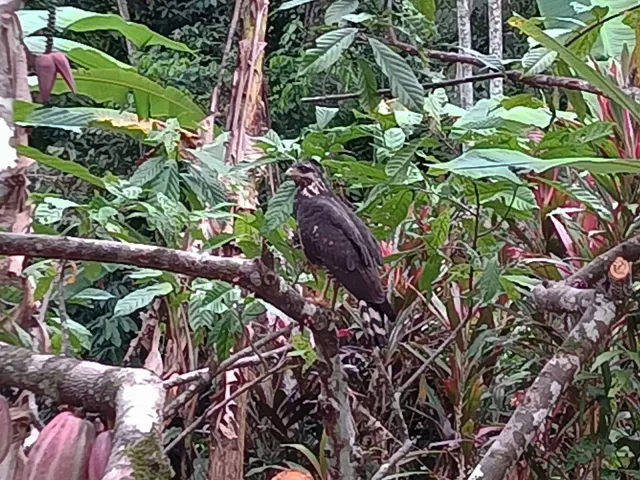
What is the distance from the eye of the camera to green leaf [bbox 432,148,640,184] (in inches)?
40.2

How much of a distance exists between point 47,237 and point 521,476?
52.2 inches

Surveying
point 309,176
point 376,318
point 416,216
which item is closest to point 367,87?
point 309,176

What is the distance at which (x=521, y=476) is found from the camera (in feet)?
5.93

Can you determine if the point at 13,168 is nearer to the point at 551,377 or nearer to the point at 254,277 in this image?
the point at 254,277

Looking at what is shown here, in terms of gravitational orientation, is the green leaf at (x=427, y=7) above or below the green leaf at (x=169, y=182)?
above

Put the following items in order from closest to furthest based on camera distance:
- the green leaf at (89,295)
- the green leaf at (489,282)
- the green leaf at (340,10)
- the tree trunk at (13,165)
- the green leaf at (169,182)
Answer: the tree trunk at (13,165) → the green leaf at (340,10) → the green leaf at (489,282) → the green leaf at (169,182) → the green leaf at (89,295)

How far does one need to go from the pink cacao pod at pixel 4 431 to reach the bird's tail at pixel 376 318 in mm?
1054

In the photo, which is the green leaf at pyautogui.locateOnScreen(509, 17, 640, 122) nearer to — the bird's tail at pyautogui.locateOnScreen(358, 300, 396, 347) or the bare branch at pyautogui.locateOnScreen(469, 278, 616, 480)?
the bare branch at pyautogui.locateOnScreen(469, 278, 616, 480)

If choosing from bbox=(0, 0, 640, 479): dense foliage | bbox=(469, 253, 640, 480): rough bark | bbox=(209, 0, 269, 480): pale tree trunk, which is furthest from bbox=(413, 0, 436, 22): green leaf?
bbox=(209, 0, 269, 480): pale tree trunk

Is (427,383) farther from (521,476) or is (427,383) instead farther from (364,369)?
(521,476)

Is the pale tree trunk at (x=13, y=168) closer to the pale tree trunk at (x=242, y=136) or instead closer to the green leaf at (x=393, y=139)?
the green leaf at (x=393, y=139)

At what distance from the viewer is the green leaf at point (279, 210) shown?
1.22 meters

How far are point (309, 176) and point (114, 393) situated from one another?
1073 mm

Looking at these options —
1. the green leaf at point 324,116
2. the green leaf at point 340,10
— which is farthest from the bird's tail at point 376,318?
the green leaf at point 340,10
